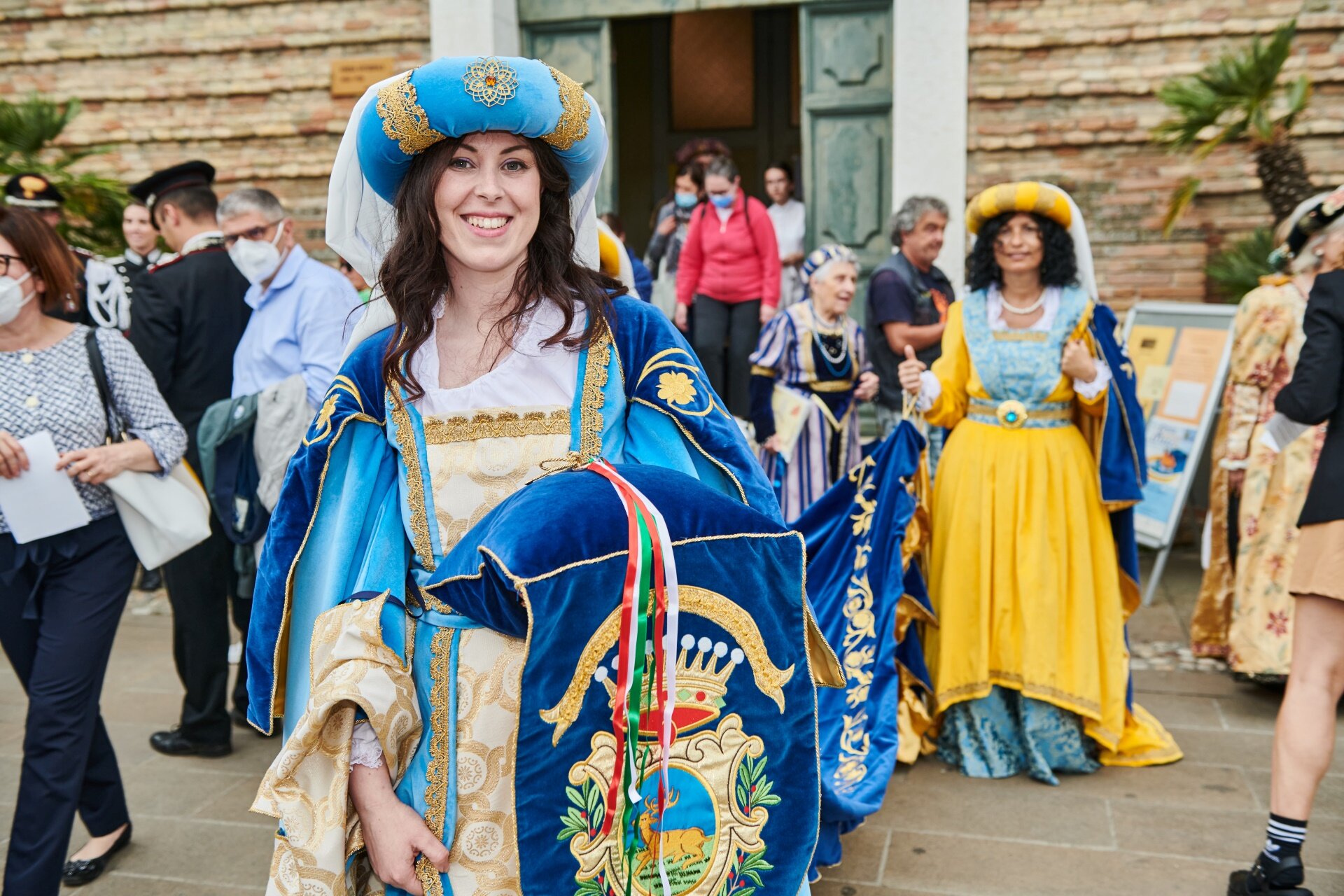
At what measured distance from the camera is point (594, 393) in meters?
1.89

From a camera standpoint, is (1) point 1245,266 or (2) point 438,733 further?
(1) point 1245,266

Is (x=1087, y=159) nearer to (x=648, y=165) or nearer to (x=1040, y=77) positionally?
(x=1040, y=77)

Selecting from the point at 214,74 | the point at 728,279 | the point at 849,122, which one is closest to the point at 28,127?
the point at 214,74

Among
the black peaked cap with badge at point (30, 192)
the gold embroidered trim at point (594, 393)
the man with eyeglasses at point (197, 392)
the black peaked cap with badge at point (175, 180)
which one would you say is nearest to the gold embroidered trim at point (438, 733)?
the gold embroidered trim at point (594, 393)

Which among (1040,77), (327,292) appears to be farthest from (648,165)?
(327,292)

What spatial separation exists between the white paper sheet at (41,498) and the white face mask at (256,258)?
4.41ft

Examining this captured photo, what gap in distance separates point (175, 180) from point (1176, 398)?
16.2 ft

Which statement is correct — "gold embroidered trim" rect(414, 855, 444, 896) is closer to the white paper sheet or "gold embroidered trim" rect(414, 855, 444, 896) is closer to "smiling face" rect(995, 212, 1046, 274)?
the white paper sheet

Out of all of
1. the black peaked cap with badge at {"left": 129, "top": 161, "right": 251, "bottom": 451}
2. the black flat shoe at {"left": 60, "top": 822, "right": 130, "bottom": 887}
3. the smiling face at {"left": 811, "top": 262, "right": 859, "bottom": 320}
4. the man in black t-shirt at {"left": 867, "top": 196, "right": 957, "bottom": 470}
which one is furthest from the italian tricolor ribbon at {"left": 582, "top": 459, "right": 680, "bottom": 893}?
the man in black t-shirt at {"left": 867, "top": 196, "right": 957, "bottom": 470}

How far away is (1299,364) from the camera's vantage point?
119 inches

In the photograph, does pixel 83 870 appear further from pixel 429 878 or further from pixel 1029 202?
pixel 1029 202

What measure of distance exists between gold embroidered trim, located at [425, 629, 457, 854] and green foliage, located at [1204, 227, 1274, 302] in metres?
5.70

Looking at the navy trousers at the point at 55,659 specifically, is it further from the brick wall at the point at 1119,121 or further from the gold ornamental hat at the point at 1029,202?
the brick wall at the point at 1119,121

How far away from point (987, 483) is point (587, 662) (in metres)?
2.74
